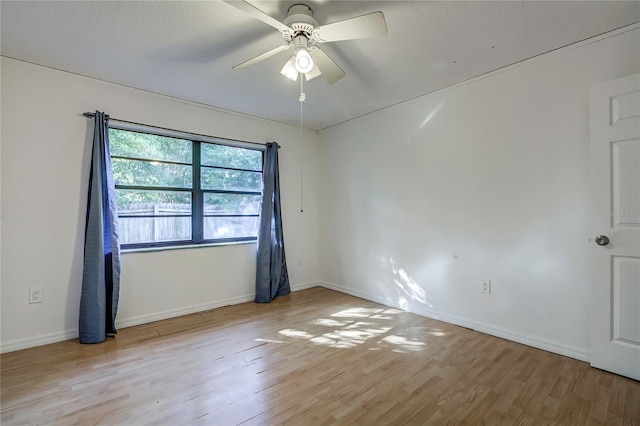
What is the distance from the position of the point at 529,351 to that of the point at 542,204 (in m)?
1.20

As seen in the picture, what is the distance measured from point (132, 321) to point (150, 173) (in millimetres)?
1554

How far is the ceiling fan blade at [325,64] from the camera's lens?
191 cm

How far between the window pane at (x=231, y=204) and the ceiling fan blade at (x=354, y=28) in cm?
240

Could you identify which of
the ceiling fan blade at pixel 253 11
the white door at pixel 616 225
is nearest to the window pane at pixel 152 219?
the ceiling fan blade at pixel 253 11

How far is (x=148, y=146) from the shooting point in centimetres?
314

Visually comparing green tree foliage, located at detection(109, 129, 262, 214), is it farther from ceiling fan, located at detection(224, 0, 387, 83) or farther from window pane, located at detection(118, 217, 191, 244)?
ceiling fan, located at detection(224, 0, 387, 83)

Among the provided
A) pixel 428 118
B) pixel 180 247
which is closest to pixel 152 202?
pixel 180 247

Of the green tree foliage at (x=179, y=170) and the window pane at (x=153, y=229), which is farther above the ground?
the green tree foliage at (x=179, y=170)

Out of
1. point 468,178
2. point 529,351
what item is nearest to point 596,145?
point 468,178

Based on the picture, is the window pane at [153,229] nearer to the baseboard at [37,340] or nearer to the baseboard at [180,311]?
the baseboard at [180,311]

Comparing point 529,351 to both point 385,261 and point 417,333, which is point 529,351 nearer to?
point 417,333

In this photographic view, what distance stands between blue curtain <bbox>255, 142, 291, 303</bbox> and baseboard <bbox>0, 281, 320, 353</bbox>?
0.85 feet

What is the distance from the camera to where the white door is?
75.5 inches

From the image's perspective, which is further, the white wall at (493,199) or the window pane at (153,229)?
the window pane at (153,229)
